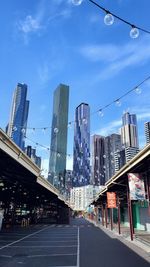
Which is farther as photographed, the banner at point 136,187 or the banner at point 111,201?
the banner at point 111,201

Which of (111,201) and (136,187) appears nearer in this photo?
(136,187)

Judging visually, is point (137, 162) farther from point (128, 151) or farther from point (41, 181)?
point (41, 181)

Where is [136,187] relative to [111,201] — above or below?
above

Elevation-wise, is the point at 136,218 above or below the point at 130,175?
below

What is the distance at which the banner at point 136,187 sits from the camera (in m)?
20.4

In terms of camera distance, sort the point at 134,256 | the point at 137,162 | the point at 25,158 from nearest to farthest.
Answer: the point at 134,256 < the point at 137,162 < the point at 25,158

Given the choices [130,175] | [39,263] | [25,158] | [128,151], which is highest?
[128,151]

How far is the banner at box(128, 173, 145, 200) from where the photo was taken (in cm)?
2036

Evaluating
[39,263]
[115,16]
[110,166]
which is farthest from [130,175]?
[110,166]

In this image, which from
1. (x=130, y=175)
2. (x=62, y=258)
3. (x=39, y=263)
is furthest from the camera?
(x=130, y=175)

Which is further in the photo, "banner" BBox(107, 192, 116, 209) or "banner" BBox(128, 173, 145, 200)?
"banner" BBox(107, 192, 116, 209)

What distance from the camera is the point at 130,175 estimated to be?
21281mm

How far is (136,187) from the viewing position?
2069 cm

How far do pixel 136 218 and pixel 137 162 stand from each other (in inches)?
1081
